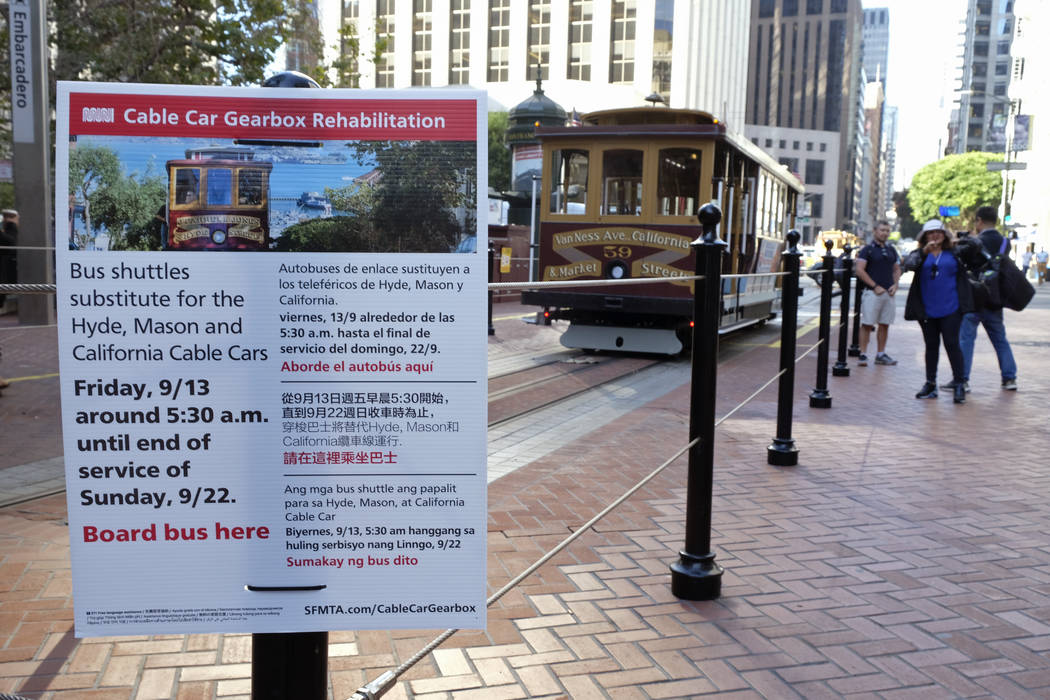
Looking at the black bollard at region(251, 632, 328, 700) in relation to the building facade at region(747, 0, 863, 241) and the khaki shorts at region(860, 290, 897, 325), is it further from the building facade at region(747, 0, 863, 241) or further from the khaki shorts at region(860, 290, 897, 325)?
the building facade at region(747, 0, 863, 241)

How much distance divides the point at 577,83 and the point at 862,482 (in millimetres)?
69484

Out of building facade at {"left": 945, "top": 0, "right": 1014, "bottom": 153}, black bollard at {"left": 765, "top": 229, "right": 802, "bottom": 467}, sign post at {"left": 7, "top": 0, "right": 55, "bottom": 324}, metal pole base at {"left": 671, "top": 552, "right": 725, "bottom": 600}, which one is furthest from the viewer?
building facade at {"left": 945, "top": 0, "right": 1014, "bottom": 153}

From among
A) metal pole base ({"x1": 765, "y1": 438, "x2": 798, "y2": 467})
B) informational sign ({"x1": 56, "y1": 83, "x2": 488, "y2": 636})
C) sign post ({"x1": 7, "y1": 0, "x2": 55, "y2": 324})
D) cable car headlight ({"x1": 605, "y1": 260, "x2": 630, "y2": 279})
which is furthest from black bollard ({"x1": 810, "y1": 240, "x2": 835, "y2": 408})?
sign post ({"x1": 7, "y1": 0, "x2": 55, "y2": 324})

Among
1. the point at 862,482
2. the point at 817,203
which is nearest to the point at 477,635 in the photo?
the point at 862,482

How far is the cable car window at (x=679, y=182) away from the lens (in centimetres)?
1198

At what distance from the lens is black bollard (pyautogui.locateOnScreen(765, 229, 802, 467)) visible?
5902 millimetres

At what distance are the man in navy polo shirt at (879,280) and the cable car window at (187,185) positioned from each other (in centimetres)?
1107

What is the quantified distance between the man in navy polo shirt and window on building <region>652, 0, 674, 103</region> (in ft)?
207

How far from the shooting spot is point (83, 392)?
6.24 feet

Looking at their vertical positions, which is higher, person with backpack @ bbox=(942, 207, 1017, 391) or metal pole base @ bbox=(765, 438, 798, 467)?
person with backpack @ bbox=(942, 207, 1017, 391)

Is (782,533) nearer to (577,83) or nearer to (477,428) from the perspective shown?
(477,428)

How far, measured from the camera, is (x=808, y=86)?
134 metres

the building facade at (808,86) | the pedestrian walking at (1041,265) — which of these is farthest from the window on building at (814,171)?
the pedestrian walking at (1041,265)

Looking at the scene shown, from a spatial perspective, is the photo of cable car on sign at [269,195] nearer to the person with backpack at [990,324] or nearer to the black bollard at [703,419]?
the black bollard at [703,419]
